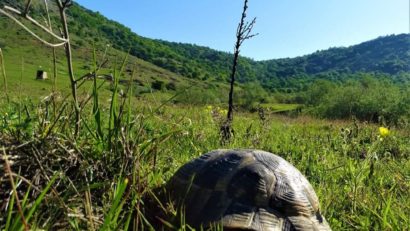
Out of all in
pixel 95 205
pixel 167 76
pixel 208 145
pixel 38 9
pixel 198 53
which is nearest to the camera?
pixel 95 205

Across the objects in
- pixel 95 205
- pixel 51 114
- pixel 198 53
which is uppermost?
pixel 198 53

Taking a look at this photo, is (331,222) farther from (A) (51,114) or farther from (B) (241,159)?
(A) (51,114)

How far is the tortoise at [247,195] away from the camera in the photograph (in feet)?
7.73

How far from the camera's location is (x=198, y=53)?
17562 cm

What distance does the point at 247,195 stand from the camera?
2463 mm

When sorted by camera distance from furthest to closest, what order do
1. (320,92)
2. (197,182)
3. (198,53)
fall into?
(198,53)
(320,92)
(197,182)

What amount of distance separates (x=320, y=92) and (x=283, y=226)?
310ft

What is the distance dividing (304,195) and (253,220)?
0.40 m

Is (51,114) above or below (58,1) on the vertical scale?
below

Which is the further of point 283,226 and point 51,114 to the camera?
point 51,114

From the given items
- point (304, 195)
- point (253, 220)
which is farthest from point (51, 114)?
point (304, 195)

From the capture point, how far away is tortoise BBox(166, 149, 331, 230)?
2355mm

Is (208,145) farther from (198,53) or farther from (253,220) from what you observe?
(198,53)

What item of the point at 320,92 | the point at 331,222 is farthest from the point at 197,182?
the point at 320,92
